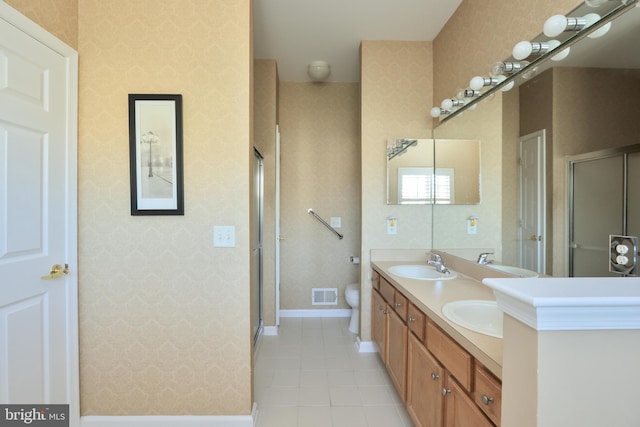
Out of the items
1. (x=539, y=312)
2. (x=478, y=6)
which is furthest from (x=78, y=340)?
(x=478, y=6)

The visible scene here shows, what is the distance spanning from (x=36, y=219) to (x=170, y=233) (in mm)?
578

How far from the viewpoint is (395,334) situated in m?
1.89

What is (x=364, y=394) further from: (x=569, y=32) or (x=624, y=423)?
(x=569, y=32)

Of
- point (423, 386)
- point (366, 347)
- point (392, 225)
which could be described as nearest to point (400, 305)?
point (423, 386)

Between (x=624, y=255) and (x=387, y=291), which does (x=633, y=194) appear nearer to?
(x=624, y=255)

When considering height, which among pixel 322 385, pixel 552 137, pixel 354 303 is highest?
pixel 552 137

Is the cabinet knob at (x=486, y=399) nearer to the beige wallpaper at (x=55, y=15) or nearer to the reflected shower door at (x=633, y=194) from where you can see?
the reflected shower door at (x=633, y=194)

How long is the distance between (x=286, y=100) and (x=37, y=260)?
2.66m

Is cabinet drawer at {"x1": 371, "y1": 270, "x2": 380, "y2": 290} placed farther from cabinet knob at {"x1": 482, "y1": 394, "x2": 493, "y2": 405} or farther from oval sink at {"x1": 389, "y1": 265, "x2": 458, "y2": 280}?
cabinet knob at {"x1": 482, "y1": 394, "x2": 493, "y2": 405}

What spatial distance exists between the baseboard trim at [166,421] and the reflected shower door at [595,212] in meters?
1.83

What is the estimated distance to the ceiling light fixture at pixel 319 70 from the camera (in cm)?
289

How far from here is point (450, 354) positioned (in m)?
1.17

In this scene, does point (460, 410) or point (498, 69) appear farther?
point (498, 69)

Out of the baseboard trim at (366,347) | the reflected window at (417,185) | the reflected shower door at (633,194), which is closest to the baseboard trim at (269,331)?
the baseboard trim at (366,347)
